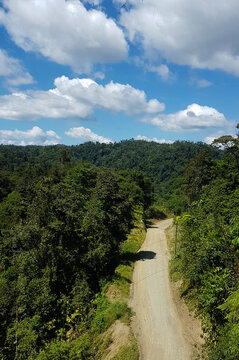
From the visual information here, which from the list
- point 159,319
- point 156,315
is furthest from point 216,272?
point 156,315

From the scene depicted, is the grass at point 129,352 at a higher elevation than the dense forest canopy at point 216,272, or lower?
lower

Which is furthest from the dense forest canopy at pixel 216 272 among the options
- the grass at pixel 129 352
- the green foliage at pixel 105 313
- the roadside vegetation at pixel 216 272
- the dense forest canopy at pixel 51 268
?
the dense forest canopy at pixel 51 268

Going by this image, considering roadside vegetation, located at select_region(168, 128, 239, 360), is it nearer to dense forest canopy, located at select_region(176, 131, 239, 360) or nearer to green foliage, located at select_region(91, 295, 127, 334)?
dense forest canopy, located at select_region(176, 131, 239, 360)

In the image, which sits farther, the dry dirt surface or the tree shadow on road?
the tree shadow on road

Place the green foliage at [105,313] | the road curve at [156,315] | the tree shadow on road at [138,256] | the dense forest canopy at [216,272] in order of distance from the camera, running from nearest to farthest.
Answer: the dense forest canopy at [216,272] → the road curve at [156,315] → the green foliage at [105,313] → the tree shadow on road at [138,256]

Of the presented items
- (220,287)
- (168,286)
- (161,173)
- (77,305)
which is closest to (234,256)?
(220,287)

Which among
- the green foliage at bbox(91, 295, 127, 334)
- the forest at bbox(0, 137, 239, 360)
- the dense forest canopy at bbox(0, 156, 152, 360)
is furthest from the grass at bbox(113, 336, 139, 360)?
the dense forest canopy at bbox(0, 156, 152, 360)

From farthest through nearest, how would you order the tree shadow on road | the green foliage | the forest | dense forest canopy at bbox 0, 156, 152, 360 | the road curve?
1. the tree shadow on road
2. dense forest canopy at bbox 0, 156, 152, 360
3. the green foliage
4. the road curve
5. the forest

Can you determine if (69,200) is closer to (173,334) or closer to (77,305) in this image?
(77,305)

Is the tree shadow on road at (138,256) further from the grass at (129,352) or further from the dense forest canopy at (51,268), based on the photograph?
the grass at (129,352)
